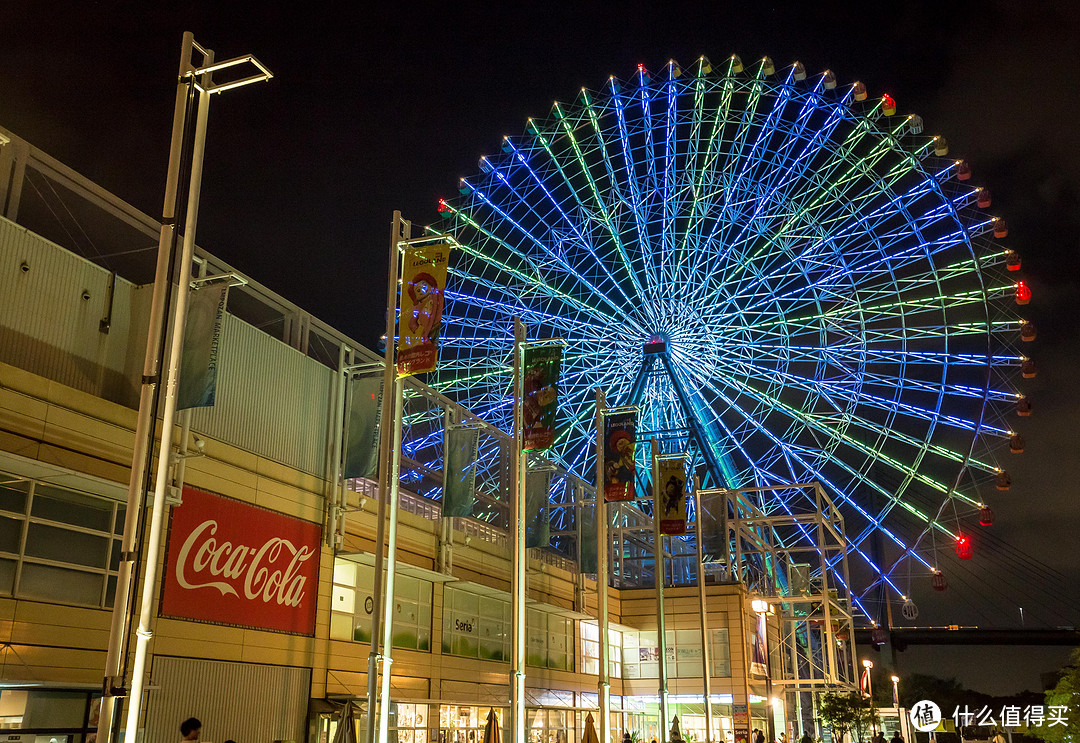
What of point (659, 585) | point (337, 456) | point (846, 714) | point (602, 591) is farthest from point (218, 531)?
point (846, 714)

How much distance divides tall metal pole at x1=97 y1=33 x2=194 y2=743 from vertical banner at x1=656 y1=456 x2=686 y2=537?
18000mm

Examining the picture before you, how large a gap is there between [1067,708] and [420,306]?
38951mm

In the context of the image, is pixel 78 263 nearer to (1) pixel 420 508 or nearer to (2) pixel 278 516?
(2) pixel 278 516

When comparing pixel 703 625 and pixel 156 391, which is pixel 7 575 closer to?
pixel 156 391

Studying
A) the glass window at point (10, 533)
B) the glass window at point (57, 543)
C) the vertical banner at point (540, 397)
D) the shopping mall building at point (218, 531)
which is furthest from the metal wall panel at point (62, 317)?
the vertical banner at point (540, 397)

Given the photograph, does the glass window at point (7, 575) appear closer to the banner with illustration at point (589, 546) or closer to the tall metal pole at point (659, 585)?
the tall metal pole at point (659, 585)

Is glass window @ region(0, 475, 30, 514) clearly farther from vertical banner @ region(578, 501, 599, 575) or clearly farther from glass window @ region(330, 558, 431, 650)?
vertical banner @ region(578, 501, 599, 575)

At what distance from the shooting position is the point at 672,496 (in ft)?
92.5

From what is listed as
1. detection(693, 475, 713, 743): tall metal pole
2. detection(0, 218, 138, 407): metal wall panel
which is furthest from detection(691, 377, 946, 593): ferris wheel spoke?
detection(0, 218, 138, 407): metal wall panel

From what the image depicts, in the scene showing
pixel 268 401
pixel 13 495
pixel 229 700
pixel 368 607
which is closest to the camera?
pixel 13 495

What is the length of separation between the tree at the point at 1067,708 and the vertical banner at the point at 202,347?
38.4m

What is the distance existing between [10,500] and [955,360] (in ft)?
108

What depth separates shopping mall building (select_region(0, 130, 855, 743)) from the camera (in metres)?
17.3

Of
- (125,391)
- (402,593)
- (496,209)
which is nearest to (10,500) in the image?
(125,391)
